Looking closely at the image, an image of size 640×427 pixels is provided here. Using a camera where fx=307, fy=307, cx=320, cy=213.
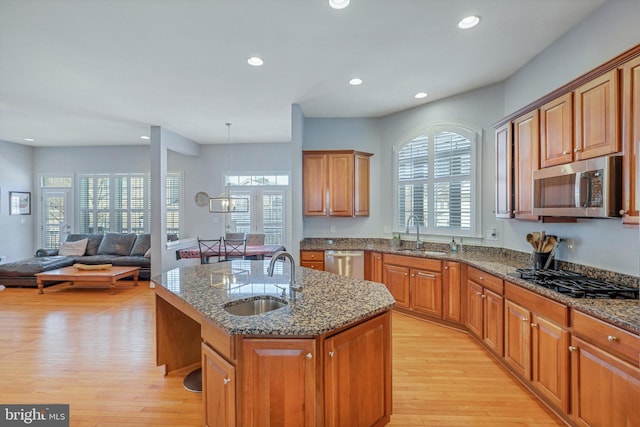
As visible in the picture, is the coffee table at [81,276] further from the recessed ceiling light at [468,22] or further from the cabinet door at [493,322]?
the recessed ceiling light at [468,22]

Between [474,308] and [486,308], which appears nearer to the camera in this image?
[486,308]

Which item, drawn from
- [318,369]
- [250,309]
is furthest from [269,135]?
[318,369]

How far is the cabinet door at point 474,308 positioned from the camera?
3082 millimetres

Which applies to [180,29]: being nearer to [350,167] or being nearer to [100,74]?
[100,74]

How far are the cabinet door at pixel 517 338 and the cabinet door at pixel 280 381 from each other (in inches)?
71.2

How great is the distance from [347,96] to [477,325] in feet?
10.4

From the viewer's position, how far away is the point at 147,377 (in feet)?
8.64

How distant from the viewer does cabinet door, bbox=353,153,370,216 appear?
4750mm

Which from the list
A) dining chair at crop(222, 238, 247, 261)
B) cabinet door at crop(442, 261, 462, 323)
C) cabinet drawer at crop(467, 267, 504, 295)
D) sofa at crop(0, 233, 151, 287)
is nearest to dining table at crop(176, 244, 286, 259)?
dining chair at crop(222, 238, 247, 261)

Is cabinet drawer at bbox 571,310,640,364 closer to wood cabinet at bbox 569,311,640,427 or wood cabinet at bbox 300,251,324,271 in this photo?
wood cabinet at bbox 569,311,640,427

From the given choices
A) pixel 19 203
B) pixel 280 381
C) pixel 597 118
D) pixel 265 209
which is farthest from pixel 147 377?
pixel 19 203

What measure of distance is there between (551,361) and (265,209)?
618 cm

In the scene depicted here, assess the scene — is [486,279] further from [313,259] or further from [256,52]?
[256,52]

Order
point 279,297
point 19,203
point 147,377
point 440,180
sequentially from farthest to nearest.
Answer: point 19,203
point 440,180
point 147,377
point 279,297
